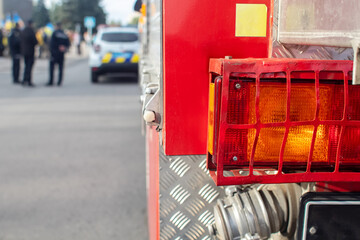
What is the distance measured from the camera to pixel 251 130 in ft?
4.96

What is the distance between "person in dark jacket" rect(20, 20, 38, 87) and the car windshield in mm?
2223

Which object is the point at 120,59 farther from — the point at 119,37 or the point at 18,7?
the point at 18,7

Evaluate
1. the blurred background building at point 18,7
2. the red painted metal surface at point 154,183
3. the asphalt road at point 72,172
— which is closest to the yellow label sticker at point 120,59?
the asphalt road at point 72,172

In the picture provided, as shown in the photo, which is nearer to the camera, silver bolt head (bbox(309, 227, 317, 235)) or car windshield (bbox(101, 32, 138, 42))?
silver bolt head (bbox(309, 227, 317, 235))

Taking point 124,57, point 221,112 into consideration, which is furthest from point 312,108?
point 124,57

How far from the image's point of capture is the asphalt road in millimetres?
3889

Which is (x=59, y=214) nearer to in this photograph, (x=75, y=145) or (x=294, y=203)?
(x=75, y=145)

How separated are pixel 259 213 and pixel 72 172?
3885mm

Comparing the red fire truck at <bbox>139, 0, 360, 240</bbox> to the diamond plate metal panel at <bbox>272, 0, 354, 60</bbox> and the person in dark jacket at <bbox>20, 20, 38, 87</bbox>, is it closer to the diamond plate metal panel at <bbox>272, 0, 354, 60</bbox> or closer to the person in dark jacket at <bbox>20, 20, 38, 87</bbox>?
the diamond plate metal panel at <bbox>272, 0, 354, 60</bbox>

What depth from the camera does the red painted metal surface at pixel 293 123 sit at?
1442mm

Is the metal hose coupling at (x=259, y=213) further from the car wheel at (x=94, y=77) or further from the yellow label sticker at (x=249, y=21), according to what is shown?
the car wheel at (x=94, y=77)

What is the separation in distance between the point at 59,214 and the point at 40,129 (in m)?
3.67

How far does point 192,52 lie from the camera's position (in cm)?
174

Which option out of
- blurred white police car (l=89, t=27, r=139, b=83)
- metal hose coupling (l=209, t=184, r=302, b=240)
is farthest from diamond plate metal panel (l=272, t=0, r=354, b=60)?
blurred white police car (l=89, t=27, r=139, b=83)
